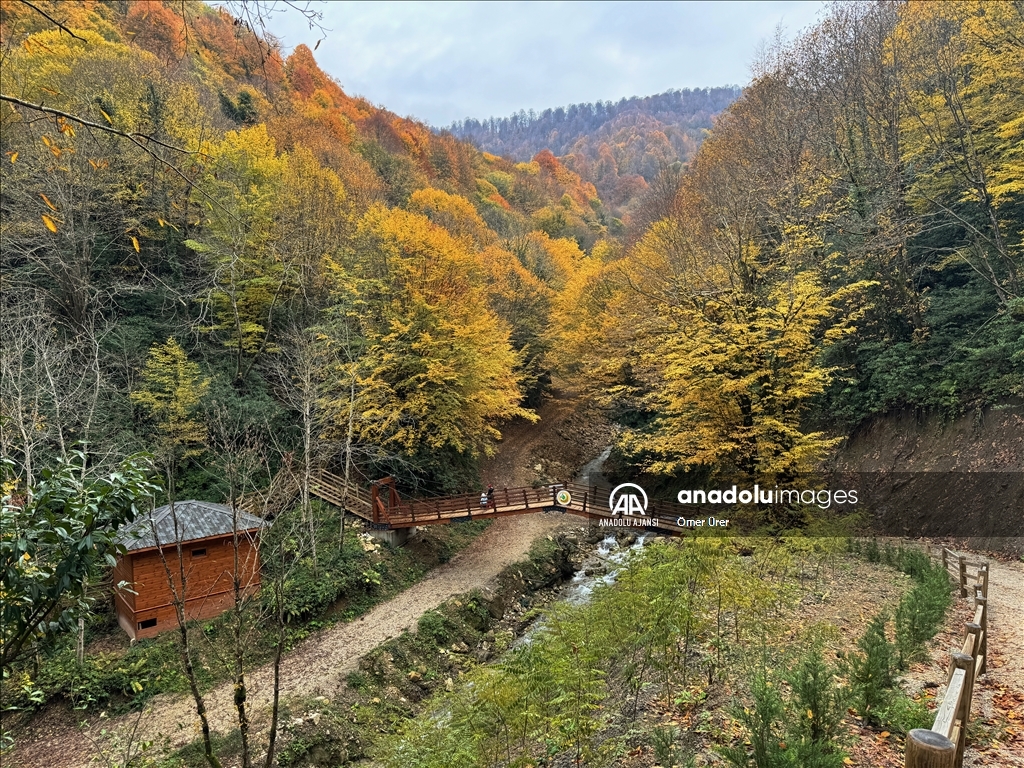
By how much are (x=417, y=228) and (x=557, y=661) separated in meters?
15.6

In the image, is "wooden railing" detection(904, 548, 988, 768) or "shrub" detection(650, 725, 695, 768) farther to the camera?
"shrub" detection(650, 725, 695, 768)

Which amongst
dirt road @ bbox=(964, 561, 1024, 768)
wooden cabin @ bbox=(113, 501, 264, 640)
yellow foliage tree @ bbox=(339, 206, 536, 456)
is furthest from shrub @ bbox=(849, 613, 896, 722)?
yellow foliage tree @ bbox=(339, 206, 536, 456)

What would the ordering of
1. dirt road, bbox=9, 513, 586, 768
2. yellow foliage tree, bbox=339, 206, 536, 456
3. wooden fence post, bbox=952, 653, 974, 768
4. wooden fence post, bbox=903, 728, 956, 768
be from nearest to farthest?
wooden fence post, bbox=903, 728, 956, 768 → wooden fence post, bbox=952, 653, 974, 768 → dirt road, bbox=9, 513, 586, 768 → yellow foliage tree, bbox=339, 206, 536, 456

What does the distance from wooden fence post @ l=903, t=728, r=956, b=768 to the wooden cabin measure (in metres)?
11.5

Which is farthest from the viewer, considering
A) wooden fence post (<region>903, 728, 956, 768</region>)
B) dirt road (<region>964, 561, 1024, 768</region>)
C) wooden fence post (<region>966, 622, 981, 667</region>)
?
wooden fence post (<region>966, 622, 981, 667</region>)

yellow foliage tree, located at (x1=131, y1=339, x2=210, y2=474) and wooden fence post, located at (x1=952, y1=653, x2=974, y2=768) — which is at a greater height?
yellow foliage tree, located at (x1=131, y1=339, x2=210, y2=474)

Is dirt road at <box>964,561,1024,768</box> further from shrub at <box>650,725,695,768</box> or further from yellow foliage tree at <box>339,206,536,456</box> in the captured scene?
yellow foliage tree at <box>339,206,536,456</box>

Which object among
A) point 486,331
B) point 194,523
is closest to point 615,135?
point 486,331

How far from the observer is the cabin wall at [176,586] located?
11320 millimetres

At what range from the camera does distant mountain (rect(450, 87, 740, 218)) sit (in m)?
91.4

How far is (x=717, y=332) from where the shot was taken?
13.5 metres

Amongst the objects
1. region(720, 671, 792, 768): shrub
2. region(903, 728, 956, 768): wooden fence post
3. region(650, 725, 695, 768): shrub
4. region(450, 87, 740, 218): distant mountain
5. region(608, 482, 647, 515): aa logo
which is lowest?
region(650, 725, 695, 768): shrub

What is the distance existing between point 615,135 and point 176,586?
136 meters

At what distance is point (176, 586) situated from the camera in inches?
452
